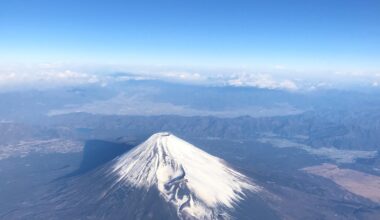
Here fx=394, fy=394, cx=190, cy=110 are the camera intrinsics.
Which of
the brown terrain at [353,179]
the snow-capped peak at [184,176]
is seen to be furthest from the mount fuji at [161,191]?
the brown terrain at [353,179]

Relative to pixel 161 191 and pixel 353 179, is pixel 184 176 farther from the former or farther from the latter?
pixel 353 179

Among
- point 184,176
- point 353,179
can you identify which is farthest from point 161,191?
Result: point 353,179

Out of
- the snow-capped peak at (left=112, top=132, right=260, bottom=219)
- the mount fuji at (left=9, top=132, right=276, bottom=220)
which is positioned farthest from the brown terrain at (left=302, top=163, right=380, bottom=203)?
the snow-capped peak at (left=112, top=132, right=260, bottom=219)

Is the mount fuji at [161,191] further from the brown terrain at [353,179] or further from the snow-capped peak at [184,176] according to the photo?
the brown terrain at [353,179]

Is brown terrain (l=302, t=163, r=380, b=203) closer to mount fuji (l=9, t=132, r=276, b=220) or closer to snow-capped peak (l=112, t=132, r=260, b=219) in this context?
mount fuji (l=9, t=132, r=276, b=220)

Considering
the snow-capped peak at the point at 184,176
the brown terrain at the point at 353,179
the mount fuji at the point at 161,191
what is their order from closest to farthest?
1. the mount fuji at the point at 161,191
2. the snow-capped peak at the point at 184,176
3. the brown terrain at the point at 353,179

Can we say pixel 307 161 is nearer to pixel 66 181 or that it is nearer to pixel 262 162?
pixel 262 162

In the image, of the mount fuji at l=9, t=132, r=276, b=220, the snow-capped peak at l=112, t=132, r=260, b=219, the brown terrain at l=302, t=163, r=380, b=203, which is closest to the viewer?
the mount fuji at l=9, t=132, r=276, b=220
